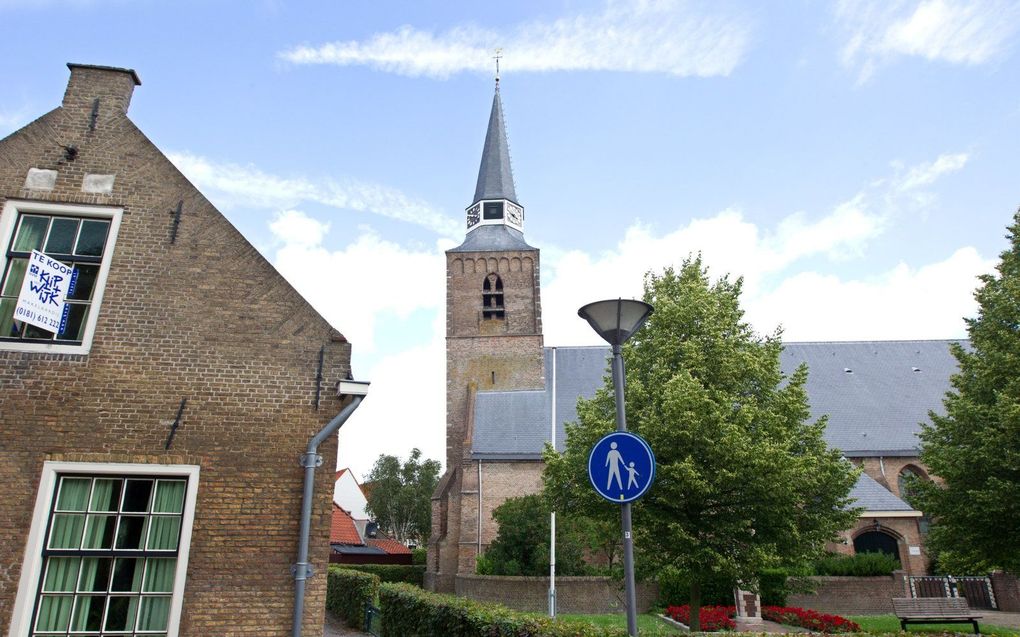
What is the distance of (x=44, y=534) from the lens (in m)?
6.78

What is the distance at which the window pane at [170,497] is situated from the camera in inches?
282

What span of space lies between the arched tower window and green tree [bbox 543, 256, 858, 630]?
17.1 m

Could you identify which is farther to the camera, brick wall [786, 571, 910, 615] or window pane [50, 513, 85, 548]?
brick wall [786, 571, 910, 615]

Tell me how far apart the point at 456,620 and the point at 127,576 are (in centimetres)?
393

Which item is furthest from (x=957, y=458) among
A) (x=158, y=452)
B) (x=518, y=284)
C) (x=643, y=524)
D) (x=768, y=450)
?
(x=518, y=284)

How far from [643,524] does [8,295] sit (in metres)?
11.8

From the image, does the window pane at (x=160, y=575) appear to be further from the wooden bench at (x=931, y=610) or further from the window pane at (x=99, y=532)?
the wooden bench at (x=931, y=610)

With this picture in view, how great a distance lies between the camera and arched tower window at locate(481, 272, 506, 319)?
33375 mm

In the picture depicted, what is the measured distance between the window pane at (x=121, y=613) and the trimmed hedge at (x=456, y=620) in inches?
146

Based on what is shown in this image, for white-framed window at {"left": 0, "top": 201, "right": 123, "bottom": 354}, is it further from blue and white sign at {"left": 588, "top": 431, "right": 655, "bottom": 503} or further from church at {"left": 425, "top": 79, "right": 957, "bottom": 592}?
church at {"left": 425, "top": 79, "right": 957, "bottom": 592}

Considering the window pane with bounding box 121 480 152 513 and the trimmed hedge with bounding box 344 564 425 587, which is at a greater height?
the window pane with bounding box 121 480 152 513

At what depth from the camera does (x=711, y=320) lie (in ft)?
50.0

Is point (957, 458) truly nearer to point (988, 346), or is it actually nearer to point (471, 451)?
point (988, 346)

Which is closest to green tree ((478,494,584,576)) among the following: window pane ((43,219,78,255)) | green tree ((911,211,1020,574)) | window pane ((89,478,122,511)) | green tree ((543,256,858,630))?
green tree ((543,256,858,630))
